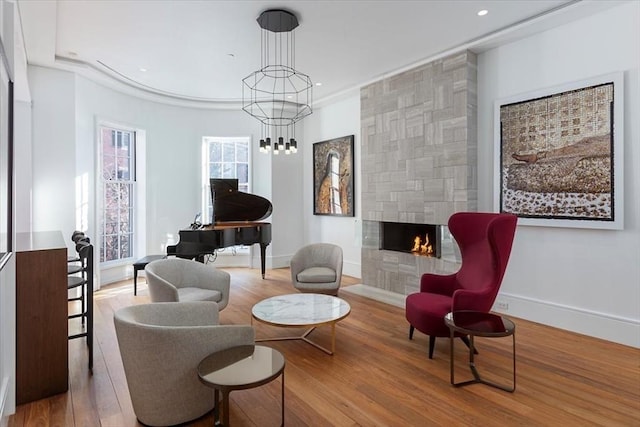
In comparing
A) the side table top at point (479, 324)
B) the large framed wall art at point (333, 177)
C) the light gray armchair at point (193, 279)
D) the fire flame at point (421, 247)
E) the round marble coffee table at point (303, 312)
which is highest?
the large framed wall art at point (333, 177)

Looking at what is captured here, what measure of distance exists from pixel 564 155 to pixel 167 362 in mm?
4184

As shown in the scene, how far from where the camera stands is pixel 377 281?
18.5 feet

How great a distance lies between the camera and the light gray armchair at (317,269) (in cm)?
459

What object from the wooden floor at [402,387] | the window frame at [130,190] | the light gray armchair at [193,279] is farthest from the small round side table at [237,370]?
the window frame at [130,190]

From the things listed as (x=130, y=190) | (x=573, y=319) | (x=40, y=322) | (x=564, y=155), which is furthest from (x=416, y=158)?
(x=130, y=190)

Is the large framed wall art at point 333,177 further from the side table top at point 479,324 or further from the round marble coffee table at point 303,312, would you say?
the side table top at point 479,324

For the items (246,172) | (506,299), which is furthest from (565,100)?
(246,172)

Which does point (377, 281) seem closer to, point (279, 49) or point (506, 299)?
Answer: point (506, 299)

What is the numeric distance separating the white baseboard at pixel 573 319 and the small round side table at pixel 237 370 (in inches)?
118

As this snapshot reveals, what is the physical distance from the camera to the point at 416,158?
16.4ft

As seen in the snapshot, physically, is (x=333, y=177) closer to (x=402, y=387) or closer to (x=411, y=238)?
(x=411, y=238)

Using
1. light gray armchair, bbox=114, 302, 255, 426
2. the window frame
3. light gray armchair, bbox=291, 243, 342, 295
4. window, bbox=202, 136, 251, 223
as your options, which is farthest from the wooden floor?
window, bbox=202, 136, 251, 223

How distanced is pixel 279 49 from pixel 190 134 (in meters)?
3.27

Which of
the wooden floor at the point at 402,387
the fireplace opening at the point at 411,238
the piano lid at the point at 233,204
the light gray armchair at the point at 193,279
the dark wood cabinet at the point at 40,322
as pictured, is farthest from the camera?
the piano lid at the point at 233,204
